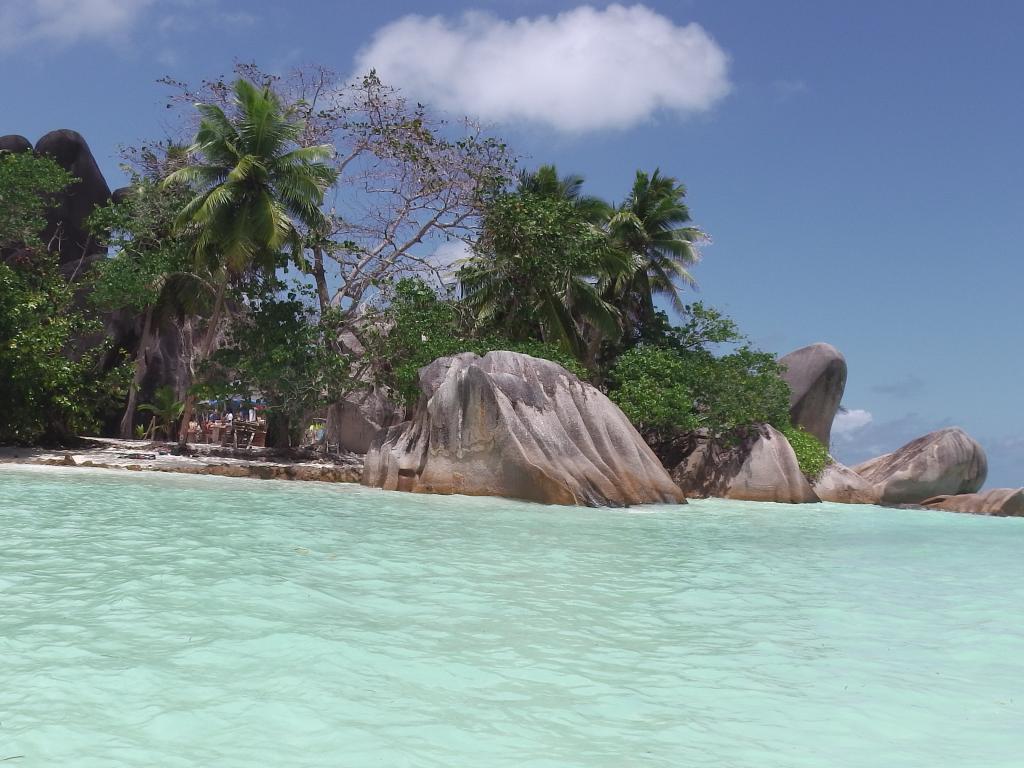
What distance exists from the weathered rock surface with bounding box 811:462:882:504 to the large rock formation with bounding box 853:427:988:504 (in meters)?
0.71

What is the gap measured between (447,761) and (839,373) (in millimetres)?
26265

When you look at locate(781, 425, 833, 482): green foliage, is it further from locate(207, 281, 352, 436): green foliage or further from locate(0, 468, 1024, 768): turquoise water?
locate(0, 468, 1024, 768): turquoise water

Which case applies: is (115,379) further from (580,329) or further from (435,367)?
(580,329)

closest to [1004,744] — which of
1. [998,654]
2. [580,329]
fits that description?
[998,654]

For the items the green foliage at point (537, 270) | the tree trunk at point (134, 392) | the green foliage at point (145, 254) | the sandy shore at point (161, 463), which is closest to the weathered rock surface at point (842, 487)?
the green foliage at point (537, 270)

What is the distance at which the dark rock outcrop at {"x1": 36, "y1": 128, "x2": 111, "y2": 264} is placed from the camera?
25.6 m

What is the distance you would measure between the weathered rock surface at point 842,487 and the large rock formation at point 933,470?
0.71m

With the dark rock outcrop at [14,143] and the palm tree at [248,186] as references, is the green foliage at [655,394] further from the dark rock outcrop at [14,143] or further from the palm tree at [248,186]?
the dark rock outcrop at [14,143]

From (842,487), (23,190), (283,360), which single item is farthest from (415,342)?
(842,487)

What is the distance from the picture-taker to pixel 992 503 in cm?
2183

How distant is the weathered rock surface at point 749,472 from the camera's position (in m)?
19.5

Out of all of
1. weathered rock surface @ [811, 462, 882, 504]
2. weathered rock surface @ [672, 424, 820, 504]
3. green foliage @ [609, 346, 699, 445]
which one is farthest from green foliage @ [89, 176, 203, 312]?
weathered rock surface @ [811, 462, 882, 504]

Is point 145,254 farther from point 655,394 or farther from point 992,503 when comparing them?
point 992,503

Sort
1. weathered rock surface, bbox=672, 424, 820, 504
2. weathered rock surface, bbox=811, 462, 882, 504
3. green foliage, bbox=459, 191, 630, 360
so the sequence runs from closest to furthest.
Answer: weathered rock surface, bbox=672, 424, 820, 504 → green foliage, bbox=459, 191, 630, 360 → weathered rock surface, bbox=811, 462, 882, 504
